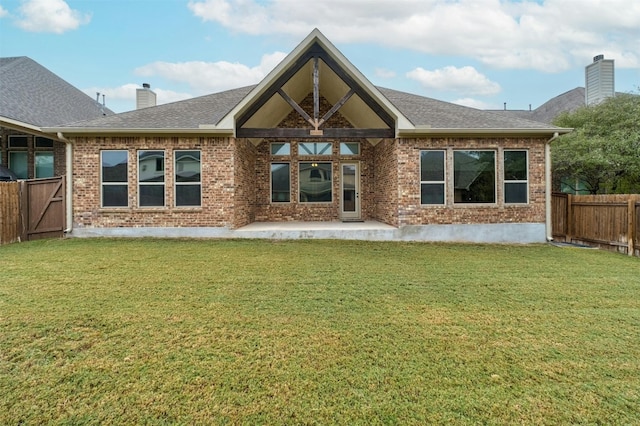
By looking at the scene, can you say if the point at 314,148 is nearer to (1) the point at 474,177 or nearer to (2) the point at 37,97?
(1) the point at 474,177

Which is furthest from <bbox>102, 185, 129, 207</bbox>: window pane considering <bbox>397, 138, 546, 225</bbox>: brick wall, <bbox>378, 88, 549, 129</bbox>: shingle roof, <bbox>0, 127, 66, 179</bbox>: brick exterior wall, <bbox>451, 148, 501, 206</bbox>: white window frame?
<bbox>451, 148, 501, 206</bbox>: white window frame

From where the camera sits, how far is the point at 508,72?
2659 cm

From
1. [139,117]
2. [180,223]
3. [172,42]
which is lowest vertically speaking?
[180,223]

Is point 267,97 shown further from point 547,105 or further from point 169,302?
point 547,105

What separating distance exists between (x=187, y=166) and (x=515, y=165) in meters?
9.53

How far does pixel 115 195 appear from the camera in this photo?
31.2 feet

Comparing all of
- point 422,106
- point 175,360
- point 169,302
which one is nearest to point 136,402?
point 175,360

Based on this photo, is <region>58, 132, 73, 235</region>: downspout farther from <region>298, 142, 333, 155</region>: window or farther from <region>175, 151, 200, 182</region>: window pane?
<region>298, 142, 333, 155</region>: window

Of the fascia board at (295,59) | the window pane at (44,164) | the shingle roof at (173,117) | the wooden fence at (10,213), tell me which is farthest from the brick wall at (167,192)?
the window pane at (44,164)

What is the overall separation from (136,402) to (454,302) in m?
3.74

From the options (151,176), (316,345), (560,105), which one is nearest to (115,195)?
(151,176)

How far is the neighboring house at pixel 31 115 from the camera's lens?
1203 centimetres

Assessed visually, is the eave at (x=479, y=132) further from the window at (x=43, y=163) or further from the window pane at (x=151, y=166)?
the window at (x=43, y=163)

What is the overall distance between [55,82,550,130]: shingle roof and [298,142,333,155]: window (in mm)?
2891
